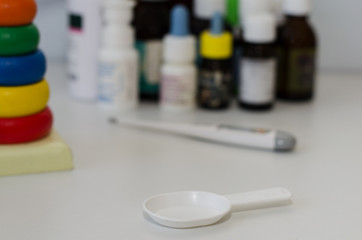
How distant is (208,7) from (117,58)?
14 centimetres

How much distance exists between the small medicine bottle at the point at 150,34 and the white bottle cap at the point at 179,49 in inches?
1.8

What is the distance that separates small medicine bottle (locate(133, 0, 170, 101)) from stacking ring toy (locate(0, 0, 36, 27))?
25cm

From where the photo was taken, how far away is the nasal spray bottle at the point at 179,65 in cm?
83

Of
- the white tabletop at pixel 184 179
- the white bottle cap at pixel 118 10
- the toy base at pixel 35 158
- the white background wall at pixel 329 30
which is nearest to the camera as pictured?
the white tabletop at pixel 184 179

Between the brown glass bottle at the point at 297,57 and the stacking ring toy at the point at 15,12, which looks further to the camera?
the brown glass bottle at the point at 297,57

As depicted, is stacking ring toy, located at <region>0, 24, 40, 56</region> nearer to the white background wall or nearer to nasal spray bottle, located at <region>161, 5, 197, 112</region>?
nasal spray bottle, located at <region>161, 5, 197, 112</region>

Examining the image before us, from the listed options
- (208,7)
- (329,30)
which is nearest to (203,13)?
(208,7)

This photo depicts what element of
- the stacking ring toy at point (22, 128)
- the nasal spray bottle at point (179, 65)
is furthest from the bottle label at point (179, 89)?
the stacking ring toy at point (22, 128)

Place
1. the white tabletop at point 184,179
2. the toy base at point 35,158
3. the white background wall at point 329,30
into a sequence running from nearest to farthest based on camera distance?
the white tabletop at point 184,179 < the toy base at point 35,158 < the white background wall at point 329,30

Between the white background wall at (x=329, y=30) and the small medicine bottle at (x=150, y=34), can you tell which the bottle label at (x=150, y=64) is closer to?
the small medicine bottle at (x=150, y=34)

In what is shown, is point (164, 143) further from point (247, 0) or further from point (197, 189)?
point (247, 0)

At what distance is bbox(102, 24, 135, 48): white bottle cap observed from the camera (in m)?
0.83

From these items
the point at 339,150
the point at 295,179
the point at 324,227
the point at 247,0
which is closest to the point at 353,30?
the point at 247,0

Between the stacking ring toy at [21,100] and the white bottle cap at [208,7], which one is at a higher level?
the white bottle cap at [208,7]
